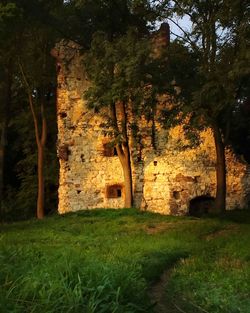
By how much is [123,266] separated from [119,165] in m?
14.3

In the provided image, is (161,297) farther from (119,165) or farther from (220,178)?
(119,165)

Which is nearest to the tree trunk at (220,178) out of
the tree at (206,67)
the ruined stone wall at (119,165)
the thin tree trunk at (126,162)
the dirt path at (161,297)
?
the tree at (206,67)

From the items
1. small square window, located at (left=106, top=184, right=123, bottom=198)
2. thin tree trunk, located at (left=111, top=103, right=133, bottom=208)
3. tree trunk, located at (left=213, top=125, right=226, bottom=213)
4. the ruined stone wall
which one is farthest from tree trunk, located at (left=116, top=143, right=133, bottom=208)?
tree trunk, located at (left=213, top=125, right=226, bottom=213)

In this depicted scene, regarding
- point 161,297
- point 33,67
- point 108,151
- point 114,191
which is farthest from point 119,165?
point 161,297

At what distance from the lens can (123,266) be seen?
702cm

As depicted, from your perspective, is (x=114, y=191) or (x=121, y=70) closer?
A: (x=121, y=70)

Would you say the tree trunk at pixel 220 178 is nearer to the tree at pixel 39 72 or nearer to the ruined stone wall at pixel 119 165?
the ruined stone wall at pixel 119 165

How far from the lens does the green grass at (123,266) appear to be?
4.77 m

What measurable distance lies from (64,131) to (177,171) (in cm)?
512

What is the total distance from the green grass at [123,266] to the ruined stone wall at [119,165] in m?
4.02

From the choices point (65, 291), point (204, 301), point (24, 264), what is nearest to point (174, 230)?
point (204, 301)

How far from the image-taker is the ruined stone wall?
20.8m

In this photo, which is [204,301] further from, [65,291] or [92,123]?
[92,123]

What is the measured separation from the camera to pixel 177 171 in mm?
20906
